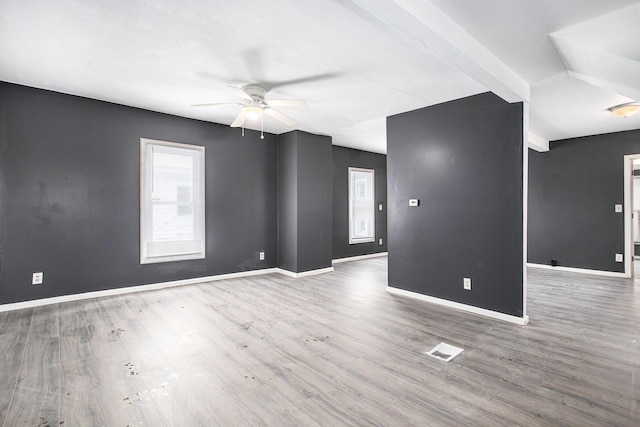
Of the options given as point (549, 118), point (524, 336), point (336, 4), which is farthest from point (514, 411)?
point (549, 118)

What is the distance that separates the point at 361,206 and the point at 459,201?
4024 millimetres

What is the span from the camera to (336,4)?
2.09 m

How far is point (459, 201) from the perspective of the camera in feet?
12.2

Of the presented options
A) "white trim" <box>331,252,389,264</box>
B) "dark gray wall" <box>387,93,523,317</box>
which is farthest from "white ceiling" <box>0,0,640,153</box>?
"white trim" <box>331,252,389,264</box>

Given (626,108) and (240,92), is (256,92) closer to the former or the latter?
(240,92)

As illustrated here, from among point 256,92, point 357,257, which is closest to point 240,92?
point 256,92

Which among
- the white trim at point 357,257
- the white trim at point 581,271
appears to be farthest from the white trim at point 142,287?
the white trim at point 581,271

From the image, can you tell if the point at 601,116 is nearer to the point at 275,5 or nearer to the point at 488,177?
the point at 488,177

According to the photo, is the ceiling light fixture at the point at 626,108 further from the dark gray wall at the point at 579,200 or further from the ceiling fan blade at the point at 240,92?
the ceiling fan blade at the point at 240,92

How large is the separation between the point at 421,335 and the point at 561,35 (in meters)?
2.72

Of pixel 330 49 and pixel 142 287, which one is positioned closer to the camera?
pixel 330 49

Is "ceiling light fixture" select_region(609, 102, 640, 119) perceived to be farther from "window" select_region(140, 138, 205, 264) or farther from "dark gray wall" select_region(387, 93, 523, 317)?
"window" select_region(140, 138, 205, 264)

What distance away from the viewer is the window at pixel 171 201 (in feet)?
14.6

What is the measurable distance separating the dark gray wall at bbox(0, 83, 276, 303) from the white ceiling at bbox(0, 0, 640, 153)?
358 millimetres
